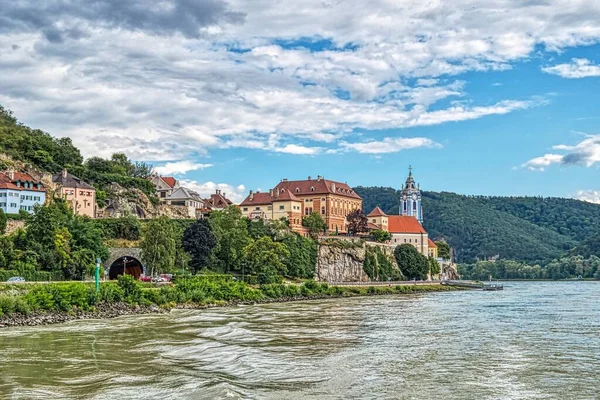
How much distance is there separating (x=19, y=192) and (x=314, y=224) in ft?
131

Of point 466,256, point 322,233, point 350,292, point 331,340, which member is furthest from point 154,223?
point 466,256

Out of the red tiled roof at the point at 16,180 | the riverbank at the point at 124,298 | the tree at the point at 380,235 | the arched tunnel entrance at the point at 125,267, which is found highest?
the red tiled roof at the point at 16,180

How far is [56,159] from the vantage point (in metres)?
84.1

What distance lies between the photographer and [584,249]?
6211 inches

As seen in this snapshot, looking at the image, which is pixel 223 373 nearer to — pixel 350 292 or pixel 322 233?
pixel 350 292

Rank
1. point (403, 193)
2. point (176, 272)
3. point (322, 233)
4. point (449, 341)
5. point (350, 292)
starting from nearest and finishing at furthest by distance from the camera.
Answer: point (449, 341) → point (176, 272) → point (350, 292) → point (322, 233) → point (403, 193)

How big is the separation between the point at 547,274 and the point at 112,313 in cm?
12289

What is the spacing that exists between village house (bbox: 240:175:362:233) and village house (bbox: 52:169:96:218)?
2565 cm

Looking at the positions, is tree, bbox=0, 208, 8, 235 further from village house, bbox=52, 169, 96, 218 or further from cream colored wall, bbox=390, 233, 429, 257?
cream colored wall, bbox=390, 233, 429, 257

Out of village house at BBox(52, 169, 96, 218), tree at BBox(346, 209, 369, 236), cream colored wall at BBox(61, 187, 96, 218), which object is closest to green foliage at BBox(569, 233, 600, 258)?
tree at BBox(346, 209, 369, 236)

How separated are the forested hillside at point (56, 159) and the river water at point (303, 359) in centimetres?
4679

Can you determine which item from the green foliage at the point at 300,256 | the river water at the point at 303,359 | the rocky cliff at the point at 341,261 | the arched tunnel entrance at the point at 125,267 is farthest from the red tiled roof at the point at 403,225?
the river water at the point at 303,359

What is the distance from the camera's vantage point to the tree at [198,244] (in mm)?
65438

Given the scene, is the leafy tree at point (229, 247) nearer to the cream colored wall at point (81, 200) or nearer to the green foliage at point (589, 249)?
the cream colored wall at point (81, 200)
